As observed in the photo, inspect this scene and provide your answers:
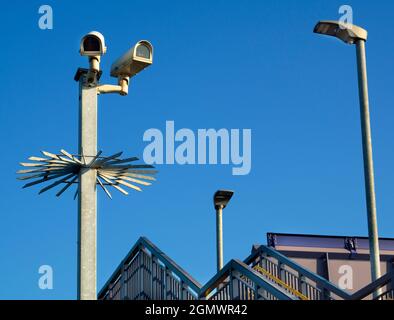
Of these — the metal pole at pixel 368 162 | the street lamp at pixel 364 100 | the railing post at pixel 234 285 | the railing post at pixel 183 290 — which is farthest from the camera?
the railing post at pixel 183 290

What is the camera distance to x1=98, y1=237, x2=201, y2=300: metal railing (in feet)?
61.6

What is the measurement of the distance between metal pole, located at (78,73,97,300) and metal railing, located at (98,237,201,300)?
3.99 feet

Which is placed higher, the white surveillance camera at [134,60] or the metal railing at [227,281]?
the white surveillance camera at [134,60]

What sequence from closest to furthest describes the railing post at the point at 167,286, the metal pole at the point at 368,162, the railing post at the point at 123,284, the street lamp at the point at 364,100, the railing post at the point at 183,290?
the metal pole at the point at 368,162, the street lamp at the point at 364,100, the railing post at the point at 183,290, the railing post at the point at 167,286, the railing post at the point at 123,284

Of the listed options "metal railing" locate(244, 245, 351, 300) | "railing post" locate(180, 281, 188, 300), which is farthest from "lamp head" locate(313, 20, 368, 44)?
"railing post" locate(180, 281, 188, 300)

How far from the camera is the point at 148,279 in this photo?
21.2 m

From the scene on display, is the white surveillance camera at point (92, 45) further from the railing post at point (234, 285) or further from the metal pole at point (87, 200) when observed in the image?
the railing post at point (234, 285)

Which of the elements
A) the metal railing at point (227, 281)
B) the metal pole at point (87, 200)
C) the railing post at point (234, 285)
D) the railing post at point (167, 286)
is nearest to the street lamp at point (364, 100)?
the metal railing at point (227, 281)

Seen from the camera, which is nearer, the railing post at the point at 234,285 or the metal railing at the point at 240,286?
the metal railing at the point at 240,286

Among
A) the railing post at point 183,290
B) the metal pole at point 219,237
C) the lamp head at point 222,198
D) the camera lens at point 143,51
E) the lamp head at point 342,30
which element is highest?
the camera lens at point 143,51

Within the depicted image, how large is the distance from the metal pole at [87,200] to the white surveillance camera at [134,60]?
2.67 feet

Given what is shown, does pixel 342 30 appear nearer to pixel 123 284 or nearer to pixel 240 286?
pixel 240 286

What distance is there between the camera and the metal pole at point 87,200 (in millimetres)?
20547
